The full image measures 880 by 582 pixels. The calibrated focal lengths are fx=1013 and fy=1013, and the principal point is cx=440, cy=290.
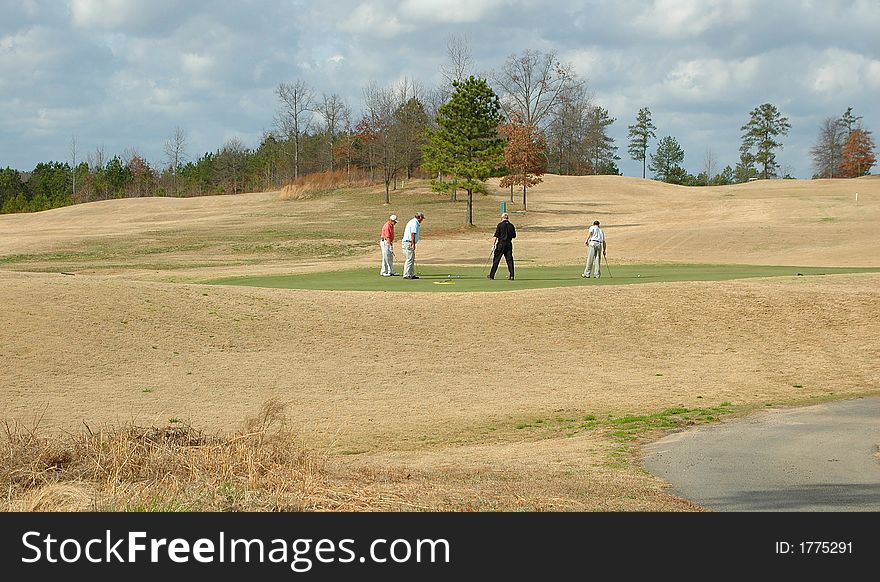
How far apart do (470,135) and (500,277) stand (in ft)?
102

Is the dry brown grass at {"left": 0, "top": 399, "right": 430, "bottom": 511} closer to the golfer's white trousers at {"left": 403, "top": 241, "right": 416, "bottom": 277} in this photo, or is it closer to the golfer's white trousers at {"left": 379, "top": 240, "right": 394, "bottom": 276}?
the golfer's white trousers at {"left": 403, "top": 241, "right": 416, "bottom": 277}

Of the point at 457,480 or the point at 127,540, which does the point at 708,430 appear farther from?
the point at 127,540

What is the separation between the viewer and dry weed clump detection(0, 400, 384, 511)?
7.15 m

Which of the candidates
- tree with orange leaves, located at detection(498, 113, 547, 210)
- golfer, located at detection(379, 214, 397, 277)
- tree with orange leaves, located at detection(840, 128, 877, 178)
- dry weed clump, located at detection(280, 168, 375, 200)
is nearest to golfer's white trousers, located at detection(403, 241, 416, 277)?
golfer, located at detection(379, 214, 397, 277)

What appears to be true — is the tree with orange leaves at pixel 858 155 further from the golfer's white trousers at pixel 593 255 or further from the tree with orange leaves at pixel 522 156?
the golfer's white trousers at pixel 593 255

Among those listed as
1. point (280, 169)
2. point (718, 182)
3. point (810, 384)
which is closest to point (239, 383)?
point (810, 384)

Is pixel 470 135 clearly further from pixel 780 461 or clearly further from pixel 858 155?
pixel 858 155

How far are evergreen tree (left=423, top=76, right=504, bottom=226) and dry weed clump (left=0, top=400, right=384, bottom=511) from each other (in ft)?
172

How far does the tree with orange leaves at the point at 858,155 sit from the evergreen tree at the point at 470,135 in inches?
2528

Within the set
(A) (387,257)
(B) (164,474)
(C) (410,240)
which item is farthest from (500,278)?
(B) (164,474)

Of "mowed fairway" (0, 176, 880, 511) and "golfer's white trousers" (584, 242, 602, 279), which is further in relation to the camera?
"golfer's white trousers" (584, 242, 602, 279)

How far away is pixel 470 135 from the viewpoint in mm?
61625

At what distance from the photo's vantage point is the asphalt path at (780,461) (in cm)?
901

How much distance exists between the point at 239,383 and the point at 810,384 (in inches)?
402
